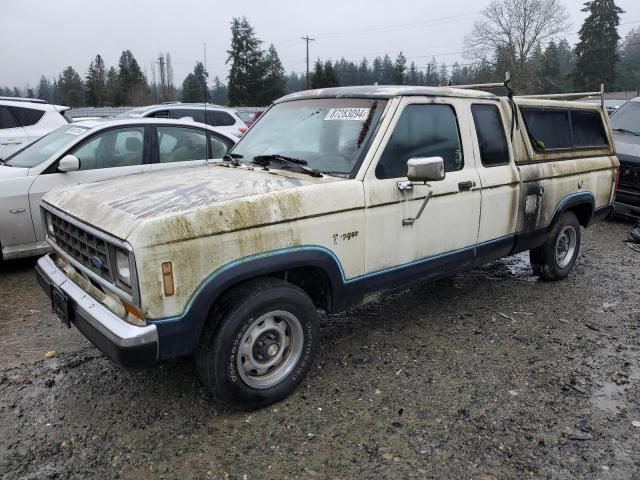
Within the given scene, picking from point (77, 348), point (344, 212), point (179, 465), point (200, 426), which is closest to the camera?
point (179, 465)

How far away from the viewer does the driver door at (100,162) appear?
17.9 ft

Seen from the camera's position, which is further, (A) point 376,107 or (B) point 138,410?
(A) point 376,107

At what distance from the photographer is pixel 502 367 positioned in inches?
151

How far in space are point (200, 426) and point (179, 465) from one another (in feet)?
1.15

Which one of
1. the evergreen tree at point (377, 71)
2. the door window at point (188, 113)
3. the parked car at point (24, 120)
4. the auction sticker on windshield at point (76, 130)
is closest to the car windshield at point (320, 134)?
the auction sticker on windshield at point (76, 130)

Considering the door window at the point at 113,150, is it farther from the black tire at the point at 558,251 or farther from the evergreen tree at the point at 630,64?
the evergreen tree at the point at 630,64

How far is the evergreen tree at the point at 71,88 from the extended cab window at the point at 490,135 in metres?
66.8

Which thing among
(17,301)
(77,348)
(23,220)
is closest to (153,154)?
(23,220)

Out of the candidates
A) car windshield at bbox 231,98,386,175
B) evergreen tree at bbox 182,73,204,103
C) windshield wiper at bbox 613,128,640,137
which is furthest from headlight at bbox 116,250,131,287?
evergreen tree at bbox 182,73,204,103

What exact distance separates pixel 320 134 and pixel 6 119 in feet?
25.9

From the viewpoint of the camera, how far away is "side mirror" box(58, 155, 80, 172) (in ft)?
17.9

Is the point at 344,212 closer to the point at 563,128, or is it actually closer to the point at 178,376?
the point at 178,376

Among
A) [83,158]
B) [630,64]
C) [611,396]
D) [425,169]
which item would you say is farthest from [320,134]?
[630,64]

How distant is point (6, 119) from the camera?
922 cm
